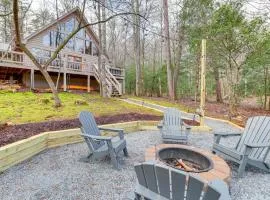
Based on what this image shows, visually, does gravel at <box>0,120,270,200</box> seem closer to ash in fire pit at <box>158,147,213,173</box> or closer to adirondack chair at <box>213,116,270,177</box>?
adirondack chair at <box>213,116,270,177</box>

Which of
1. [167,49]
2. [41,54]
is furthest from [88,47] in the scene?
[167,49]

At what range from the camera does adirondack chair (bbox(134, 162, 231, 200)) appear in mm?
1524

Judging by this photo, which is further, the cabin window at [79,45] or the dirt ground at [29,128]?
the cabin window at [79,45]

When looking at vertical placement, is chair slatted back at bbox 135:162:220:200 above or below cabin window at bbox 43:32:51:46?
below

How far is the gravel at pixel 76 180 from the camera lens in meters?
3.18

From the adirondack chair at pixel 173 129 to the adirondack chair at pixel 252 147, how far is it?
97 centimetres

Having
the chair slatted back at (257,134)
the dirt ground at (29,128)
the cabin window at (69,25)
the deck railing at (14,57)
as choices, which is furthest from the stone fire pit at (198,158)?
the cabin window at (69,25)

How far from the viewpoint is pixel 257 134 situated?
180 inches

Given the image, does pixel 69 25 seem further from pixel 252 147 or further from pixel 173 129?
pixel 252 147

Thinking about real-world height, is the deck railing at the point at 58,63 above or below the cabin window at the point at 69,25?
below

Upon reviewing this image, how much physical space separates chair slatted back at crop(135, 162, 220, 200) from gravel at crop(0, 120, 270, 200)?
702mm

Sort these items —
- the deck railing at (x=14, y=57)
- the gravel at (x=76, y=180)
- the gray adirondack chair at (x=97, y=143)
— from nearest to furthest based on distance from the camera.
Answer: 1. the gravel at (x=76, y=180)
2. the gray adirondack chair at (x=97, y=143)
3. the deck railing at (x=14, y=57)

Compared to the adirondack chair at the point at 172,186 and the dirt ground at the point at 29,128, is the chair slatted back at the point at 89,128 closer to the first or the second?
the dirt ground at the point at 29,128

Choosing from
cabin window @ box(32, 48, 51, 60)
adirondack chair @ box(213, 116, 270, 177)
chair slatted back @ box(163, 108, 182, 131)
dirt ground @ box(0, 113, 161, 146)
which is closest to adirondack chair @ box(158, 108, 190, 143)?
chair slatted back @ box(163, 108, 182, 131)
